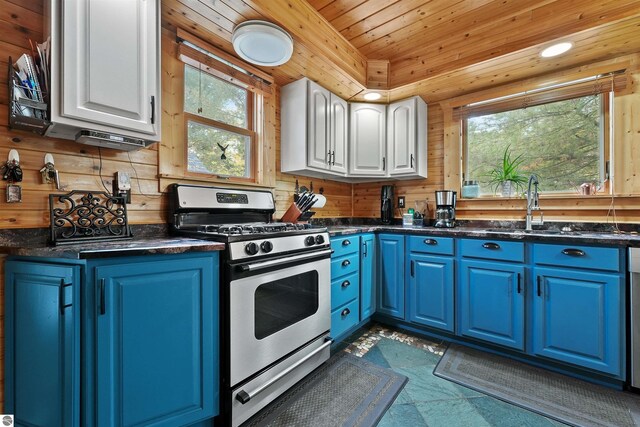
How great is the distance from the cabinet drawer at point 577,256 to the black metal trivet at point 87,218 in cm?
266

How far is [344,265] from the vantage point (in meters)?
2.30

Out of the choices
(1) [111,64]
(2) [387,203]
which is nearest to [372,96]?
(2) [387,203]

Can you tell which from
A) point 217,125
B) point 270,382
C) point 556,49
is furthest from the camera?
point 217,125

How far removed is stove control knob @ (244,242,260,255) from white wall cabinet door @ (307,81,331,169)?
1.22m

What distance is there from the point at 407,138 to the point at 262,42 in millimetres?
1763

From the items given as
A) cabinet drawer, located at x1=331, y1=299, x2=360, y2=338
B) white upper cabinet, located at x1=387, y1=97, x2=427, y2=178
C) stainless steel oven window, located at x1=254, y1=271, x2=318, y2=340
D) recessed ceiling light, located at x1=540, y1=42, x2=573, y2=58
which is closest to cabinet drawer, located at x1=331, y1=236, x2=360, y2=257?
stainless steel oven window, located at x1=254, y1=271, x2=318, y2=340

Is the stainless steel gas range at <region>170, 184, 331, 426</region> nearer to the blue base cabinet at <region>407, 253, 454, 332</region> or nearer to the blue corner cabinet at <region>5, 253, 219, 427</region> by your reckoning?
the blue corner cabinet at <region>5, 253, 219, 427</region>

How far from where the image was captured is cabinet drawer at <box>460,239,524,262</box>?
2.02 m

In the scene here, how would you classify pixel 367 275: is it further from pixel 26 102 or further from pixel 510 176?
pixel 26 102

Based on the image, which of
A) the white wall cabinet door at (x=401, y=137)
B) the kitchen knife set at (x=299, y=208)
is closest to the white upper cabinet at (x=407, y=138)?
the white wall cabinet door at (x=401, y=137)

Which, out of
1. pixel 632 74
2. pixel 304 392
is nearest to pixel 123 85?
pixel 304 392

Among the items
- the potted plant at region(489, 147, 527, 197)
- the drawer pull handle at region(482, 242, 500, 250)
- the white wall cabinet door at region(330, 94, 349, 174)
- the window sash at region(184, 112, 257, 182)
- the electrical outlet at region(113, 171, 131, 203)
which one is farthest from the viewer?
the white wall cabinet door at region(330, 94, 349, 174)

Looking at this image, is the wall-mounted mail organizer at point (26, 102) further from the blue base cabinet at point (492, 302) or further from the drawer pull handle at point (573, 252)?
the drawer pull handle at point (573, 252)

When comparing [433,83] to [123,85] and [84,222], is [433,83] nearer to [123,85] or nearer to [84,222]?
[123,85]
